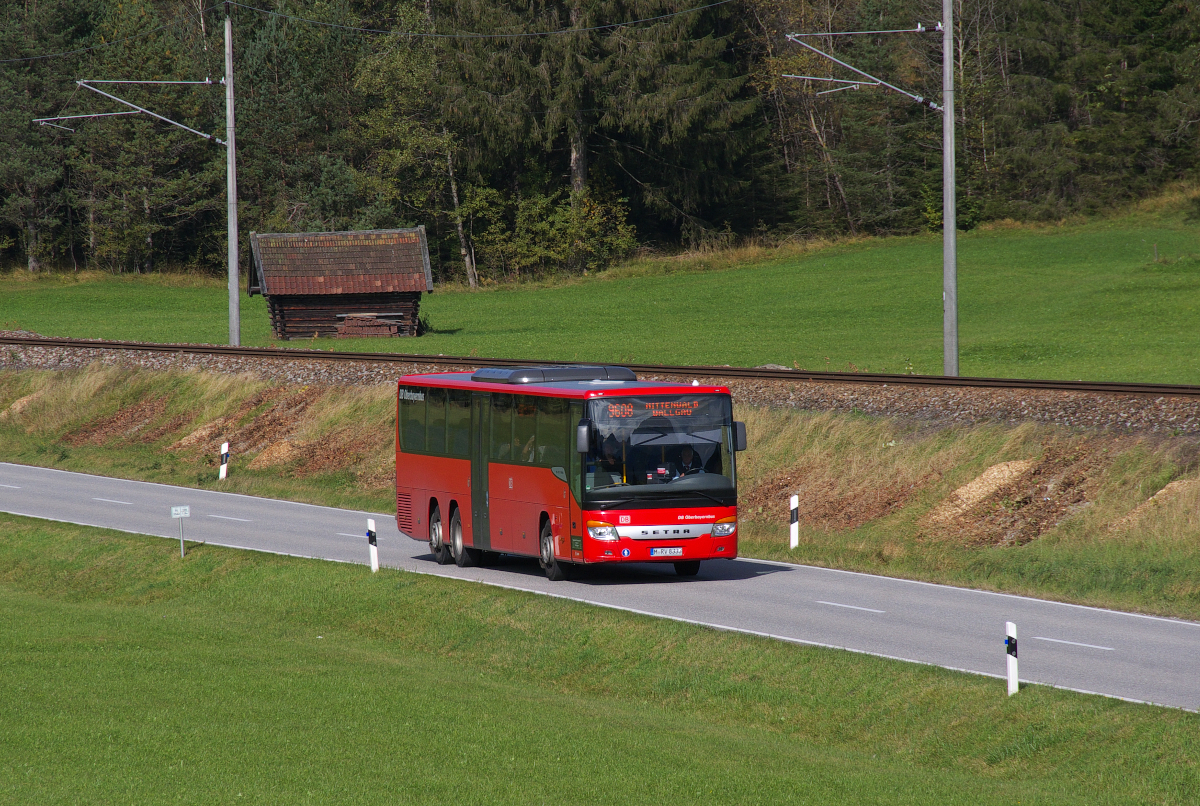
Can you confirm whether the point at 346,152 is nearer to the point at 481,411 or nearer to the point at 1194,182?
the point at 1194,182

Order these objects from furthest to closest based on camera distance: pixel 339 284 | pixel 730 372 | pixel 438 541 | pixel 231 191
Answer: pixel 339 284, pixel 231 191, pixel 730 372, pixel 438 541

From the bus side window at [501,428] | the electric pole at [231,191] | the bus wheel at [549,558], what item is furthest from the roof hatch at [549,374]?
the electric pole at [231,191]

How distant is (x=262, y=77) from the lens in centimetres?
8112

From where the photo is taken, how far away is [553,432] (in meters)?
20.0

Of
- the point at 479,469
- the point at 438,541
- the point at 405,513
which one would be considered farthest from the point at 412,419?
the point at 479,469

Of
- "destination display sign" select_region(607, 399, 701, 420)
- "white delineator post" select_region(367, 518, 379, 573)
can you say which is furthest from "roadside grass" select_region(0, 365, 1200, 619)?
"white delineator post" select_region(367, 518, 379, 573)

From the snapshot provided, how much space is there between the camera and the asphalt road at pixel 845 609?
14.1m

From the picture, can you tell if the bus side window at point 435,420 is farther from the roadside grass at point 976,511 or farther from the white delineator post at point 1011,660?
the white delineator post at point 1011,660

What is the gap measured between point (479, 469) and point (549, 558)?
7.24 feet

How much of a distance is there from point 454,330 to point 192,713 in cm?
4506

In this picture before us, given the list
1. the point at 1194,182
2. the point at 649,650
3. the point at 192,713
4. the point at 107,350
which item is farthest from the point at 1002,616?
the point at 1194,182

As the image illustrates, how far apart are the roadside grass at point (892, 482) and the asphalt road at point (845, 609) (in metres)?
1.19

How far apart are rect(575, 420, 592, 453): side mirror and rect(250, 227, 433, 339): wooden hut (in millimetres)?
34003

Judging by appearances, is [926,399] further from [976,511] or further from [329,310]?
[329,310]
